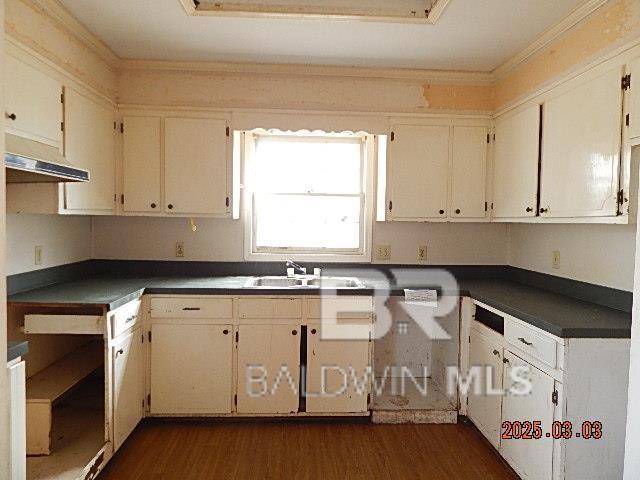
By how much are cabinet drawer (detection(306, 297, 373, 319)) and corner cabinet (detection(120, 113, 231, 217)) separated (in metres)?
0.92

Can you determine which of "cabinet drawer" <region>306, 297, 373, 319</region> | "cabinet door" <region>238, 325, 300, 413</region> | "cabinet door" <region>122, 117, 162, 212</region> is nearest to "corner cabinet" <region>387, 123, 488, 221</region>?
A: "cabinet drawer" <region>306, 297, 373, 319</region>

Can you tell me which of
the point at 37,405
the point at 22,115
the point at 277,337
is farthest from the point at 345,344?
the point at 22,115

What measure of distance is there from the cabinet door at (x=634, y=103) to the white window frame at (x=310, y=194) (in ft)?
5.83

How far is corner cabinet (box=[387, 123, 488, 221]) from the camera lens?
125 inches

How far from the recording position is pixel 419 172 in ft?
10.5

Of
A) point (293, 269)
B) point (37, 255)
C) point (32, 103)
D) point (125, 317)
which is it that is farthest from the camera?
point (293, 269)

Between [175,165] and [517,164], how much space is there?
2278 millimetres

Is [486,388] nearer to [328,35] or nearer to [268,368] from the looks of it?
[268,368]

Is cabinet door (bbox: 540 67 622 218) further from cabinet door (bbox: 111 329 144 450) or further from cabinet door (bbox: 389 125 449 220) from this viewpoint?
cabinet door (bbox: 111 329 144 450)

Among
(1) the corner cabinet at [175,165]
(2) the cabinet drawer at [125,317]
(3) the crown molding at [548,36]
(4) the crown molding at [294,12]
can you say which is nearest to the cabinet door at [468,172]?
(3) the crown molding at [548,36]

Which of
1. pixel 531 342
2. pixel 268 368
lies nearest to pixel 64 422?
pixel 268 368

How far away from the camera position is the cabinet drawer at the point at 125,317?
2.35 metres

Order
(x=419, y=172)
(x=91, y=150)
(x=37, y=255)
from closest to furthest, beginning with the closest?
(x=37, y=255)
(x=91, y=150)
(x=419, y=172)
